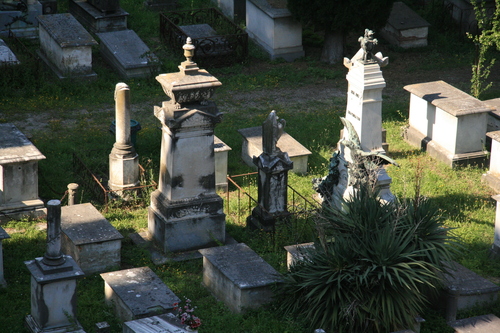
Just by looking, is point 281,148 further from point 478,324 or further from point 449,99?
point 478,324

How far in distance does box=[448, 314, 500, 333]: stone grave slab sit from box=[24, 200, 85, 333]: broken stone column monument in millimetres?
4060

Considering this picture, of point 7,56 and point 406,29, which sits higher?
point 406,29

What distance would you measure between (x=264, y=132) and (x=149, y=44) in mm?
8395

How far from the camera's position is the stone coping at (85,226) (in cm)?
1042

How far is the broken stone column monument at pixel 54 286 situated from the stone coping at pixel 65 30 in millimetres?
8581

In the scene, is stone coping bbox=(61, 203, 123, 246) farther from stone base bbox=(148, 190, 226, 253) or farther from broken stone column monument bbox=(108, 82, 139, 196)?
broken stone column monument bbox=(108, 82, 139, 196)

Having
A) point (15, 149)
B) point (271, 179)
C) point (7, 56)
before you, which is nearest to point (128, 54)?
point (7, 56)

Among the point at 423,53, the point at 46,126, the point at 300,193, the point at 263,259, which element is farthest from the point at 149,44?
the point at 263,259

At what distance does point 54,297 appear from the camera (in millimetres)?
8828

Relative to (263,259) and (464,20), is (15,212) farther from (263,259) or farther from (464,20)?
(464,20)

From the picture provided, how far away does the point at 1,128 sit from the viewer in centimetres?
1268

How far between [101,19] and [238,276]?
1094 cm

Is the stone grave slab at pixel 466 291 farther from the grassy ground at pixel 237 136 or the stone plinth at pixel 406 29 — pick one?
the stone plinth at pixel 406 29

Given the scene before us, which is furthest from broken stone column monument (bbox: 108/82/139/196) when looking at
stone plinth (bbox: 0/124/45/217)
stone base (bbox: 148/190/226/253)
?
stone base (bbox: 148/190/226/253)
